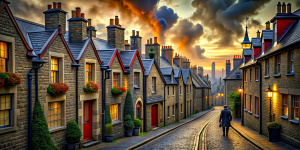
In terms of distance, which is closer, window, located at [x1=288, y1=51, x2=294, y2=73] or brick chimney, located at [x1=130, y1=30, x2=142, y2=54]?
window, located at [x1=288, y1=51, x2=294, y2=73]

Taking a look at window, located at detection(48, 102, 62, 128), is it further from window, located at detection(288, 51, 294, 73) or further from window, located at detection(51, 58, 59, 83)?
window, located at detection(288, 51, 294, 73)

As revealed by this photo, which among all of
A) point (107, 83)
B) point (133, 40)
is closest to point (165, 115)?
point (133, 40)

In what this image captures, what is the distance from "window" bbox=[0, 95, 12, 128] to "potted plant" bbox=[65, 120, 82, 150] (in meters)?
3.89

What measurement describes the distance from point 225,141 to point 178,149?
13.4 ft

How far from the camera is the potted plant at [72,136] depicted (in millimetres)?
14640

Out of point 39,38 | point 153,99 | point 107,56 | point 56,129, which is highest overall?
point 39,38

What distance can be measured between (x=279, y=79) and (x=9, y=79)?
15.5 metres

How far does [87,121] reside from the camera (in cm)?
1723

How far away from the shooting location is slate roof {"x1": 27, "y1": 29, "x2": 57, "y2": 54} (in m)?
13.2

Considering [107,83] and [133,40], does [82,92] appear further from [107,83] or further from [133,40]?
[133,40]

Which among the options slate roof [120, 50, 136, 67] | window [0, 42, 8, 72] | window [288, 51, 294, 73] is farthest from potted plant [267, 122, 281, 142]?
window [0, 42, 8, 72]

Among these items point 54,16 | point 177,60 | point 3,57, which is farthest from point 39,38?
point 177,60

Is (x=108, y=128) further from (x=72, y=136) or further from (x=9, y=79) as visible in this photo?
(x=9, y=79)

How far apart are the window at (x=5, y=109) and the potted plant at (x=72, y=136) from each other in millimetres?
3893
